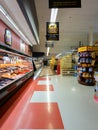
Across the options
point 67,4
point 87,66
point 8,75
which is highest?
point 67,4

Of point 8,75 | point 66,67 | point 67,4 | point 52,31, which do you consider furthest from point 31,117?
point 66,67

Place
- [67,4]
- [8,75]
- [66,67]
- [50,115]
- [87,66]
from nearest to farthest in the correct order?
[50,115], [67,4], [8,75], [87,66], [66,67]

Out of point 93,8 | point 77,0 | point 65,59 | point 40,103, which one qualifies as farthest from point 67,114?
point 65,59

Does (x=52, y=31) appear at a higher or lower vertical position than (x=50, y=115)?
higher

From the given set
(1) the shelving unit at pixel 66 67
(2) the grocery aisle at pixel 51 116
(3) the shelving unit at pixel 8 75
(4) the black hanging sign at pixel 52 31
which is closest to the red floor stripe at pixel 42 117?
→ (2) the grocery aisle at pixel 51 116

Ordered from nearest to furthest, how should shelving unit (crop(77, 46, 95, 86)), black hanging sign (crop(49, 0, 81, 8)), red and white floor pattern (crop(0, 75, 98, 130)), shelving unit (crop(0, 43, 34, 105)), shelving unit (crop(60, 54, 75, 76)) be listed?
red and white floor pattern (crop(0, 75, 98, 130))
shelving unit (crop(0, 43, 34, 105))
black hanging sign (crop(49, 0, 81, 8))
shelving unit (crop(77, 46, 95, 86))
shelving unit (crop(60, 54, 75, 76))

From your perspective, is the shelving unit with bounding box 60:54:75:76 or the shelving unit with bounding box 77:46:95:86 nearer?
the shelving unit with bounding box 77:46:95:86

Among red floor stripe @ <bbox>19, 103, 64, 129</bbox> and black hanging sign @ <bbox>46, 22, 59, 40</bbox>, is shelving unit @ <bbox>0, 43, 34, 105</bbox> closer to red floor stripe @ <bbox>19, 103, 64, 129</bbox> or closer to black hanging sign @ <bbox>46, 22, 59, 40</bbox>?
red floor stripe @ <bbox>19, 103, 64, 129</bbox>

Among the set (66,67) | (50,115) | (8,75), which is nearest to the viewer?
(50,115)

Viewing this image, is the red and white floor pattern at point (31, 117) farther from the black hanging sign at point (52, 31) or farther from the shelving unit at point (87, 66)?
the black hanging sign at point (52, 31)

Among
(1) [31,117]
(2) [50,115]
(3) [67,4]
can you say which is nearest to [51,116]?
(2) [50,115]

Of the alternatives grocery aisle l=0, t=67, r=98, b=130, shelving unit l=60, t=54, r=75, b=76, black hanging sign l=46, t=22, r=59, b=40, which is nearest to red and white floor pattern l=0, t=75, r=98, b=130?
grocery aisle l=0, t=67, r=98, b=130

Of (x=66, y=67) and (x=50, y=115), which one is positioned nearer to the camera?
(x=50, y=115)

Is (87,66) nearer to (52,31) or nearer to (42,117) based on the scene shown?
(52,31)
